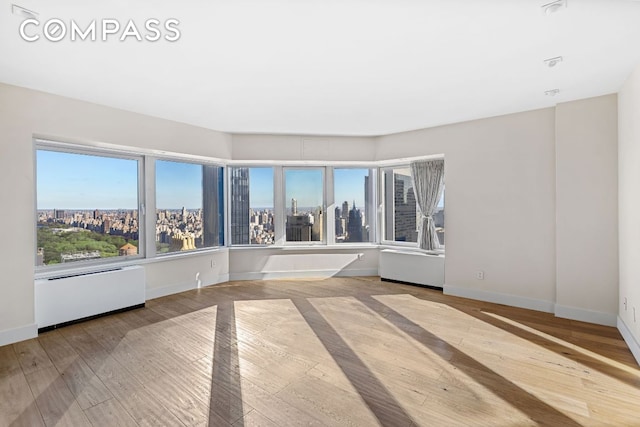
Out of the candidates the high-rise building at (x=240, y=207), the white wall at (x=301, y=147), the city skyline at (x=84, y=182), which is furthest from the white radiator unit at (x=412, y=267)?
the city skyline at (x=84, y=182)

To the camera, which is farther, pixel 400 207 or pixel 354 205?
pixel 354 205

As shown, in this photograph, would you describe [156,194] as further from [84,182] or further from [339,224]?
[339,224]

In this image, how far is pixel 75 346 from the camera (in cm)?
300

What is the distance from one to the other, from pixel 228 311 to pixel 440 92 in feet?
12.0

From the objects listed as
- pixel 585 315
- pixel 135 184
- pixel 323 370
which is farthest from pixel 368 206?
pixel 135 184

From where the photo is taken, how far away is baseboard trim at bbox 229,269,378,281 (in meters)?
5.60

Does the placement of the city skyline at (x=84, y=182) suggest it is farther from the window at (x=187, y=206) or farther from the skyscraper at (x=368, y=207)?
the skyscraper at (x=368, y=207)

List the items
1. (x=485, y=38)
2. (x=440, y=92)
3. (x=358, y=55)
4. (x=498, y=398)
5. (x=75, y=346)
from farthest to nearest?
(x=440, y=92) → (x=75, y=346) → (x=358, y=55) → (x=485, y=38) → (x=498, y=398)

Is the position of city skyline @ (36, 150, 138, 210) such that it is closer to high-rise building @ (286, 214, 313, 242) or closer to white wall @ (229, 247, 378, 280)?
white wall @ (229, 247, 378, 280)

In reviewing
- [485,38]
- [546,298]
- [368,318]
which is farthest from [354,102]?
[546,298]

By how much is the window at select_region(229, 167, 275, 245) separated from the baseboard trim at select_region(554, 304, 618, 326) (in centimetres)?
437

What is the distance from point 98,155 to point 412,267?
4.94 metres

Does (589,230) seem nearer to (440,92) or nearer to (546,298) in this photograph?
(546,298)

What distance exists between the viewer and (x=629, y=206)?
2.97 metres
